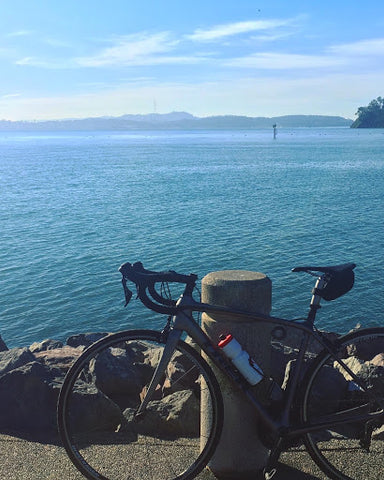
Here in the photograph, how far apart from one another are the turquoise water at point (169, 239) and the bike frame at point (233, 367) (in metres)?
13.6

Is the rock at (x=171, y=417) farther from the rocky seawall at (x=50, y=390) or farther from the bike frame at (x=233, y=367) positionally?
the bike frame at (x=233, y=367)

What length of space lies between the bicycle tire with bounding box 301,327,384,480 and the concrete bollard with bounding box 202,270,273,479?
0.41 meters

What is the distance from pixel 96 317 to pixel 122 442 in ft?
46.1

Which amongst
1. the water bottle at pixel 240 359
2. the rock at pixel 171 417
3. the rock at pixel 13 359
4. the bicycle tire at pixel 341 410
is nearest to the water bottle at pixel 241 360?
the water bottle at pixel 240 359

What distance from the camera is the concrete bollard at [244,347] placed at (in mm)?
4496

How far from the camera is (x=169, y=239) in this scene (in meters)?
29.7

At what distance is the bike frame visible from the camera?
433 centimetres

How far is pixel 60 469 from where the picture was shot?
4652mm

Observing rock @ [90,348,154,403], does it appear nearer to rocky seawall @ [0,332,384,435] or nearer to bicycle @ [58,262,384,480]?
rocky seawall @ [0,332,384,435]

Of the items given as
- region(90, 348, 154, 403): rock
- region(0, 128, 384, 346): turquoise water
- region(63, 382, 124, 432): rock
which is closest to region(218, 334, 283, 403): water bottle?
region(63, 382, 124, 432): rock

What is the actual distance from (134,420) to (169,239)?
82.1 ft

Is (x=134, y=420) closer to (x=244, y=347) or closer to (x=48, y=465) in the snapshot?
(x=48, y=465)

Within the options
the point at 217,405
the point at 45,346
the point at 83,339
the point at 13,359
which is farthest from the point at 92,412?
the point at 83,339

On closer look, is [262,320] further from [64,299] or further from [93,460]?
[64,299]
